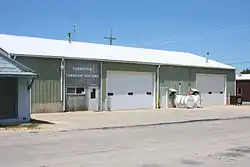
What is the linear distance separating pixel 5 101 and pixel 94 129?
197 inches

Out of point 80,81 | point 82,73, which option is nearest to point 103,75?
point 82,73

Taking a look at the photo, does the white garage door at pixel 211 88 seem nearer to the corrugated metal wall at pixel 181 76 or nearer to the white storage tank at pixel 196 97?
the corrugated metal wall at pixel 181 76

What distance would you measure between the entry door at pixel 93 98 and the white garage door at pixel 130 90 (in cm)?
116

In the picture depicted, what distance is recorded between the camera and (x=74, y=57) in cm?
2922

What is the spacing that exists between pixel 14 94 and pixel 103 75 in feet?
37.5

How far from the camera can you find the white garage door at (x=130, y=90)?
104 feet

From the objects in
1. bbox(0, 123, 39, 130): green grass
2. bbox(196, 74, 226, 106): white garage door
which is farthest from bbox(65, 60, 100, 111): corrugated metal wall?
bbox(196, 74, 226, 106): white garage door

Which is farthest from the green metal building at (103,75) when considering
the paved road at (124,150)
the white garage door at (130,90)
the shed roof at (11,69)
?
the paved road at (124,150)

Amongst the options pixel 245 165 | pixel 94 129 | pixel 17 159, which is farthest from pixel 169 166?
pixel 94 129

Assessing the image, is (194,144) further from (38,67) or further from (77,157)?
(38,67)

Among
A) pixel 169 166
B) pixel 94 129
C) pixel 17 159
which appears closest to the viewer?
pixel 169 166

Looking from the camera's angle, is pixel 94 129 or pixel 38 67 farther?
pixel 38 67

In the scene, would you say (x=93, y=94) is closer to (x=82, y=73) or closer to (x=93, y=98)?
(x=93, y=98)

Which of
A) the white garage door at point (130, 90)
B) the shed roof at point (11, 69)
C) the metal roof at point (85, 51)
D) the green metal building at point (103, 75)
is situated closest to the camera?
the shed roof at point (11, 69)
